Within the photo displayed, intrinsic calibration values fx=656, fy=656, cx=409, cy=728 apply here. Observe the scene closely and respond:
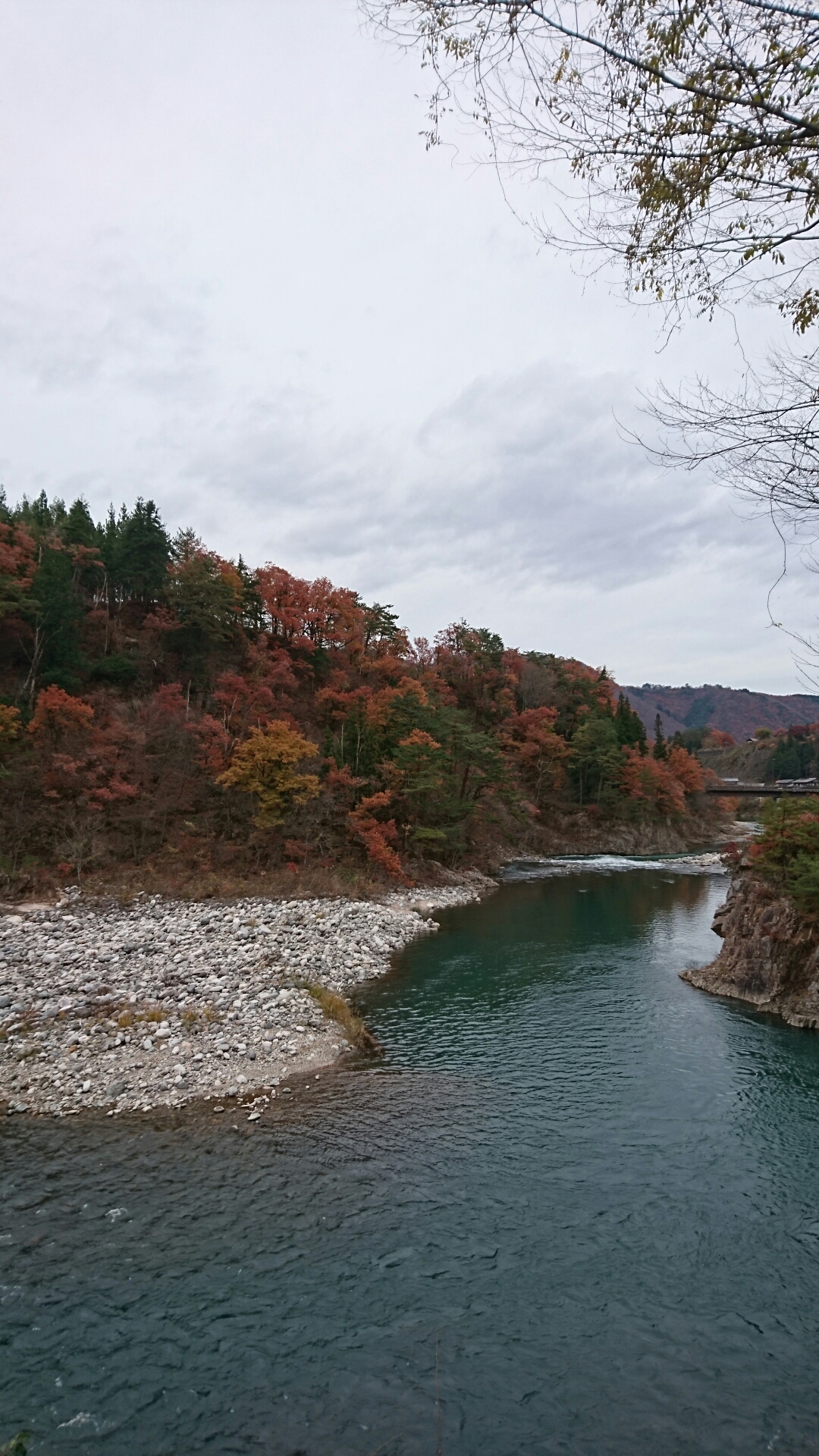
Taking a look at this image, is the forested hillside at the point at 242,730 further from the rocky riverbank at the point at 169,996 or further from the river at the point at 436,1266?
the river at the point at 436,1266

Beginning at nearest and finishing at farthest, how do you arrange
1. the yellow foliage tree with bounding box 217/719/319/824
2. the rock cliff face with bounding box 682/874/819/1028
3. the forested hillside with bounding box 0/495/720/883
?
1. the rock cliff face with bounding box 682/874/819/1028
2. the forested hillside with bounding box 0/495/720/883
3. the yellow foliage tree with bounding box 217/719/319/824

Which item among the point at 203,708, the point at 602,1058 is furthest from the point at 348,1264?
the point at 203,708

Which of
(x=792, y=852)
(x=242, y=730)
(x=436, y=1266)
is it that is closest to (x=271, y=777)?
(x=242, y=730)

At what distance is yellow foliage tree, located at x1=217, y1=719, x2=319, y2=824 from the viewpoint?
2947cm

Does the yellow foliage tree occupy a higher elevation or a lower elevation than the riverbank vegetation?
higher

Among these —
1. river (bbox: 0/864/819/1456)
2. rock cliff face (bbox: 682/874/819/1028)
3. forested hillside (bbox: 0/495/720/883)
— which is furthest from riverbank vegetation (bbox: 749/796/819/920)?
forested hillside (bbox: 0/495/720/883)

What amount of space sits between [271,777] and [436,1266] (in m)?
23.6

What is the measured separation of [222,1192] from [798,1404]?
6476 millimetres

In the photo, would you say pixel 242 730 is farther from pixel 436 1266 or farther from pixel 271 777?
pixel 436 1266

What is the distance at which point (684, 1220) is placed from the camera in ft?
26.8

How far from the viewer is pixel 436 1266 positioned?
24.3 feet

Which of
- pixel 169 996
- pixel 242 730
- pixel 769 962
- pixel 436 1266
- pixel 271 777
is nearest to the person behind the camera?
pixel 436 1266

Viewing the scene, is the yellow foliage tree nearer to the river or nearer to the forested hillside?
the forested hillside

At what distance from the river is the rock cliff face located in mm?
4012
